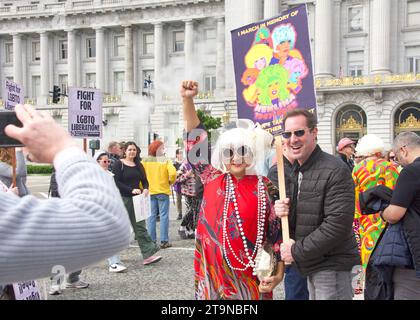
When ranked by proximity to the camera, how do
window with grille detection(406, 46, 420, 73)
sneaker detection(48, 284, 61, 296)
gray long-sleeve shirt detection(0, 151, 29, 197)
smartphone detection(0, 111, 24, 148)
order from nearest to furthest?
smartphone detection(0, 111, 24, 148), gray long-sleeve shirt detection(0, 151, 29, 197), sneaker detection(48, 284, 61, 296), window with grille detection(406, 46, 420, 73)

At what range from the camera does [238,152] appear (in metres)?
3.12

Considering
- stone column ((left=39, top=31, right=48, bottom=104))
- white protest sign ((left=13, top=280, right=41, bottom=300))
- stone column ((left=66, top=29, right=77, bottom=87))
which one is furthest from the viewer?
stone column ((left=39, top=31, right=48, bottom=104))

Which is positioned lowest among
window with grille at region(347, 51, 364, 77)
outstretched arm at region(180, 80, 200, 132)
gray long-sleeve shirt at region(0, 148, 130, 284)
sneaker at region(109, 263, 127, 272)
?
sneaker at region(109, 263, 127, 272)

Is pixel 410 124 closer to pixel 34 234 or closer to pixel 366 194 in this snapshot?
pixel 366 194

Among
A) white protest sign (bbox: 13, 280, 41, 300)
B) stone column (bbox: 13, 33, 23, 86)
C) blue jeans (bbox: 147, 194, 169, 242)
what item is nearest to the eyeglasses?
white protest sign (bbox: 13, 280, 41, 300)

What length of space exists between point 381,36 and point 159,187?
3660cm

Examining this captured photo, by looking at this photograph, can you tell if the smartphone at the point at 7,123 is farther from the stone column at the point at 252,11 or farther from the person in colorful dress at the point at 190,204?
the stone column at the point at 252,11

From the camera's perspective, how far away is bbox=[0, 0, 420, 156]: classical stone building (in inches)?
1603

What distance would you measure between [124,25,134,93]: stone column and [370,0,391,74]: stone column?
25.0 metres

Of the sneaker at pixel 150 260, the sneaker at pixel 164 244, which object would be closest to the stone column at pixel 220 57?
the sneaker at pixel 164 244

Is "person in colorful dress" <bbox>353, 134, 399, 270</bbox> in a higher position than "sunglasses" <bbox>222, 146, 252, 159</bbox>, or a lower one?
lower

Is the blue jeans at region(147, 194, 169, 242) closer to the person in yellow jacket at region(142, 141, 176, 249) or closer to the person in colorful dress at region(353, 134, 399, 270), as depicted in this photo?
the person in yellow jacket at region(142, 141, 176, 249)

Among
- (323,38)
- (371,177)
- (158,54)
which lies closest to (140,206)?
(371,177)
